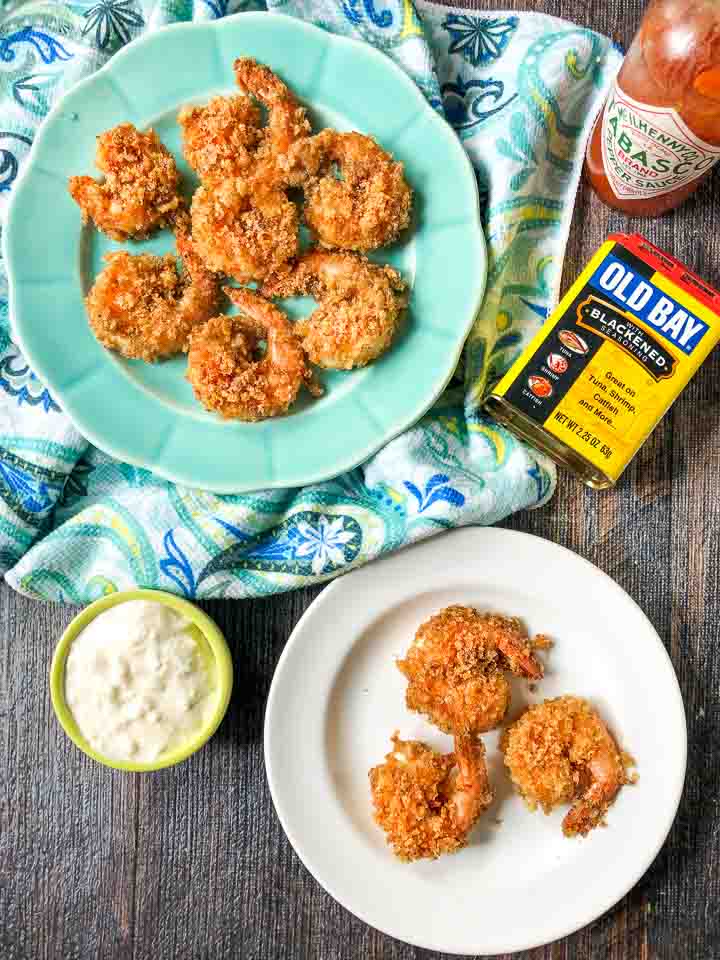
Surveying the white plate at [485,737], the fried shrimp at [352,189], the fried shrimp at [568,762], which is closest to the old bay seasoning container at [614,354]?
the white plate at [485,737]

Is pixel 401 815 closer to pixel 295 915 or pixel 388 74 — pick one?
pixel 295 915

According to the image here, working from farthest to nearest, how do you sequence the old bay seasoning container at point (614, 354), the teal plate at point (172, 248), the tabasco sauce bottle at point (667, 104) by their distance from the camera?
the teal plate at point (172, 248), the old bay seasoning container at point (614, 354), the tabasco sauce bottle at point (667, 104)

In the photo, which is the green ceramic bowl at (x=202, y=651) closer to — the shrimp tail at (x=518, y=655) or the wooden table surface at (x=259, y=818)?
the wooden table surface at (x=259, y=818)

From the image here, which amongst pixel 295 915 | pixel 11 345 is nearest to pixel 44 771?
pixel 295 915

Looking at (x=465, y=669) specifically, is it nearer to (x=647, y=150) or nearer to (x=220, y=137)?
(x=647, y=150)

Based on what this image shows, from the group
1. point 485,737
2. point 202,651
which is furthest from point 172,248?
point 485,737

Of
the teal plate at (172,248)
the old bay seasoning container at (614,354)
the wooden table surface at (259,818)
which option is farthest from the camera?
the wooden table surface at (259,818)

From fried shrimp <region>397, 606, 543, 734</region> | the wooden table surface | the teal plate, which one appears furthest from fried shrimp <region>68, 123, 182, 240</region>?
fried shrimp <region>397, 606, 543, 734</region>
